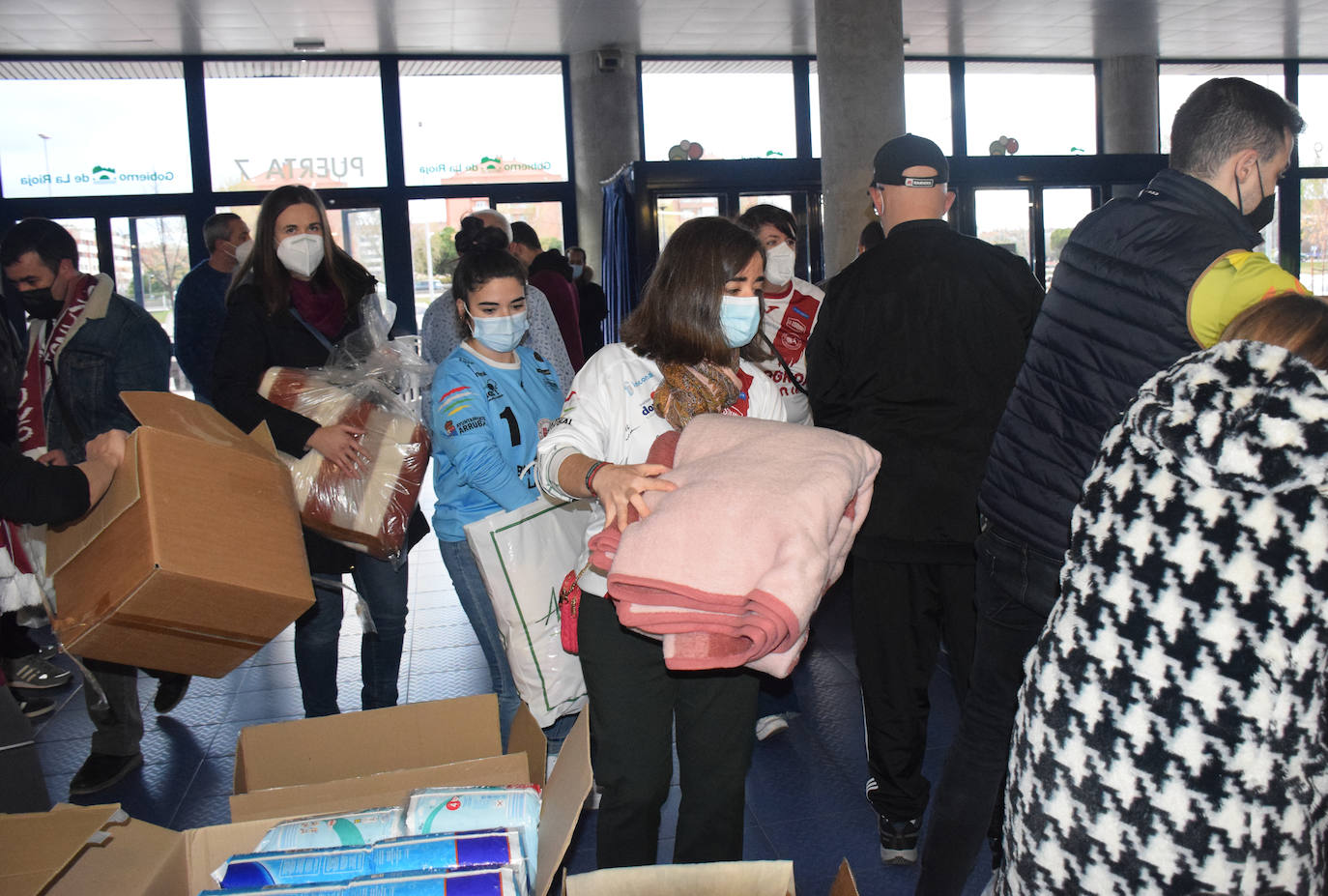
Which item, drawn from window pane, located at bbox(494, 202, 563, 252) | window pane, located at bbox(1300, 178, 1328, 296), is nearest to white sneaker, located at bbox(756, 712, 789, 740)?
window pane, located at bbox(494, 202, 563, 252)

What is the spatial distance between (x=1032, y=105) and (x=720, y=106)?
4204 millimetres

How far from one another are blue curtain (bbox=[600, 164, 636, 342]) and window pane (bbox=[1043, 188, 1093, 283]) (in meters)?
4.14

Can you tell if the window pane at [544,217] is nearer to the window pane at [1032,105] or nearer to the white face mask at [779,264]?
the window pane at [1032,105]

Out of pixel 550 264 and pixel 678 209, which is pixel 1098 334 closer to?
pixel 550 264

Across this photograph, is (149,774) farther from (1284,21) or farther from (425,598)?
(1284,21)

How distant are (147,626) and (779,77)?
1276cm

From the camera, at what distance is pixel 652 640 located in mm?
1834

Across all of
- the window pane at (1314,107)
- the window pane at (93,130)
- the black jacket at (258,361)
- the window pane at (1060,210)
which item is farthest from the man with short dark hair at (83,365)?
the window pane at (1314,107)

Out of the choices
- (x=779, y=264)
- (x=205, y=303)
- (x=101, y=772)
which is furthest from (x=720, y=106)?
(x=101, y=772)

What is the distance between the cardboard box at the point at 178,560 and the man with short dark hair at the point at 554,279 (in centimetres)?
365

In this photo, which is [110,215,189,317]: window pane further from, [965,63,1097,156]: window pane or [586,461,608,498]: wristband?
[586,461,608,498]: wristband

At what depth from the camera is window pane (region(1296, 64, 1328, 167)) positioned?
1434cm

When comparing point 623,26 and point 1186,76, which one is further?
point 1186,76

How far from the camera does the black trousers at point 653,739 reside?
73.5 inches
